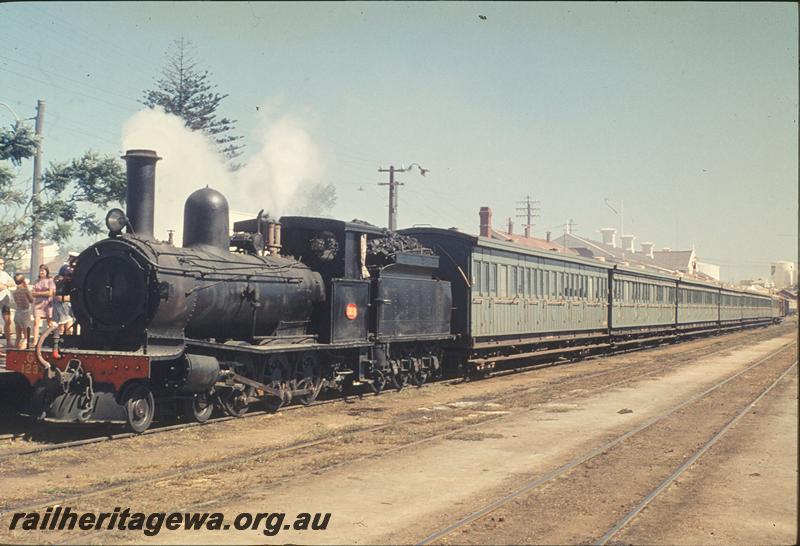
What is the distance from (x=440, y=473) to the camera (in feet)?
27.6

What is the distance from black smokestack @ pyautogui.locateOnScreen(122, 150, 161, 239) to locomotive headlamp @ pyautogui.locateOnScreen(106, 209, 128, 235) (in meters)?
0.26

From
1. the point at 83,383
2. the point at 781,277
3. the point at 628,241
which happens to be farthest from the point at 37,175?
the point at 781,277

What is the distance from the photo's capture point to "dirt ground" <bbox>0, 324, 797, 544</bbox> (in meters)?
6.54

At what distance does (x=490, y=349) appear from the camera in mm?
18906

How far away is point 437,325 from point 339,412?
421 cm

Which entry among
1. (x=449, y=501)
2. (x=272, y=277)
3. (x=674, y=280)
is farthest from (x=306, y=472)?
(x=674, y=280)

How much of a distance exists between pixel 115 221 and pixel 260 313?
100 inches

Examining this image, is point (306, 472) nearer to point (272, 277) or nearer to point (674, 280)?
point (272, 277)

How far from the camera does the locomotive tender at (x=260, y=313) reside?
10133mm

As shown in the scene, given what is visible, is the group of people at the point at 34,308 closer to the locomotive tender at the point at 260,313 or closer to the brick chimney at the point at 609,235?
the locomotive tender at the point at 260,313

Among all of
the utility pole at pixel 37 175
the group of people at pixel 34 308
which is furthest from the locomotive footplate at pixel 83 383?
the utility pole at pixel 37 175

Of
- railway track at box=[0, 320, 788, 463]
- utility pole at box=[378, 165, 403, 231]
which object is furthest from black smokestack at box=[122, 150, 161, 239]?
utility pole at box=[378, 165, 403, 231]

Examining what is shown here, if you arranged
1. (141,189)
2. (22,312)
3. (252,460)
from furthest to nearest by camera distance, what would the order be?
(22,312)
(141,189)
(252,460)

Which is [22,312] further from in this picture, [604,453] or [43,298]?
[604,453]
